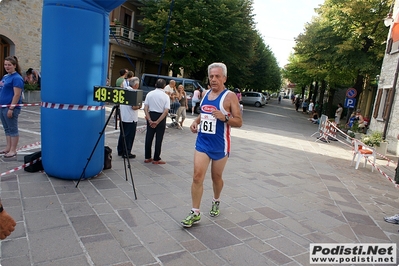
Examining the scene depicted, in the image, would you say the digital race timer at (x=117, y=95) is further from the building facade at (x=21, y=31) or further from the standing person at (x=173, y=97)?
the building facade at (x=21, y=31)

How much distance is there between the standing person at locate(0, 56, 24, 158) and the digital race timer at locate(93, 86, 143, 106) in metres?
1.89

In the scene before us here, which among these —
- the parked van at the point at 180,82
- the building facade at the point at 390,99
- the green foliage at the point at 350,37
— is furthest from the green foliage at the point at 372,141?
the parked van at the point at 180,82

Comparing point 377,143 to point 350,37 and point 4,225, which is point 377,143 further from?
point 4,225

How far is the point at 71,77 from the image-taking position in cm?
448

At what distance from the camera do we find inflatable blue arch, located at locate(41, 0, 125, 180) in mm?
4383

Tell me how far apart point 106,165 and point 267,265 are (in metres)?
3.48

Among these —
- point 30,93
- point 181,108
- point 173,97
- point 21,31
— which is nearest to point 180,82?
point 173,97

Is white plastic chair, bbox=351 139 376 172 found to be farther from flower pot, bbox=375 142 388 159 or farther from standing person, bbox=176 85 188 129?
standing person, bbox=176 85 188 129

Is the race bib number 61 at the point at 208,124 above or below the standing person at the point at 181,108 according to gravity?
above

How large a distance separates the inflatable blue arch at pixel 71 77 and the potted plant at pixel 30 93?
10.3 metres

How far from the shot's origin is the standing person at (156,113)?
20.9ft

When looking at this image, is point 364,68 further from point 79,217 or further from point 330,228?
point 79,217

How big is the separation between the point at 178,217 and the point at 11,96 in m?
3.81

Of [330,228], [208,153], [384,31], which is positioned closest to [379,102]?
[384,31]
